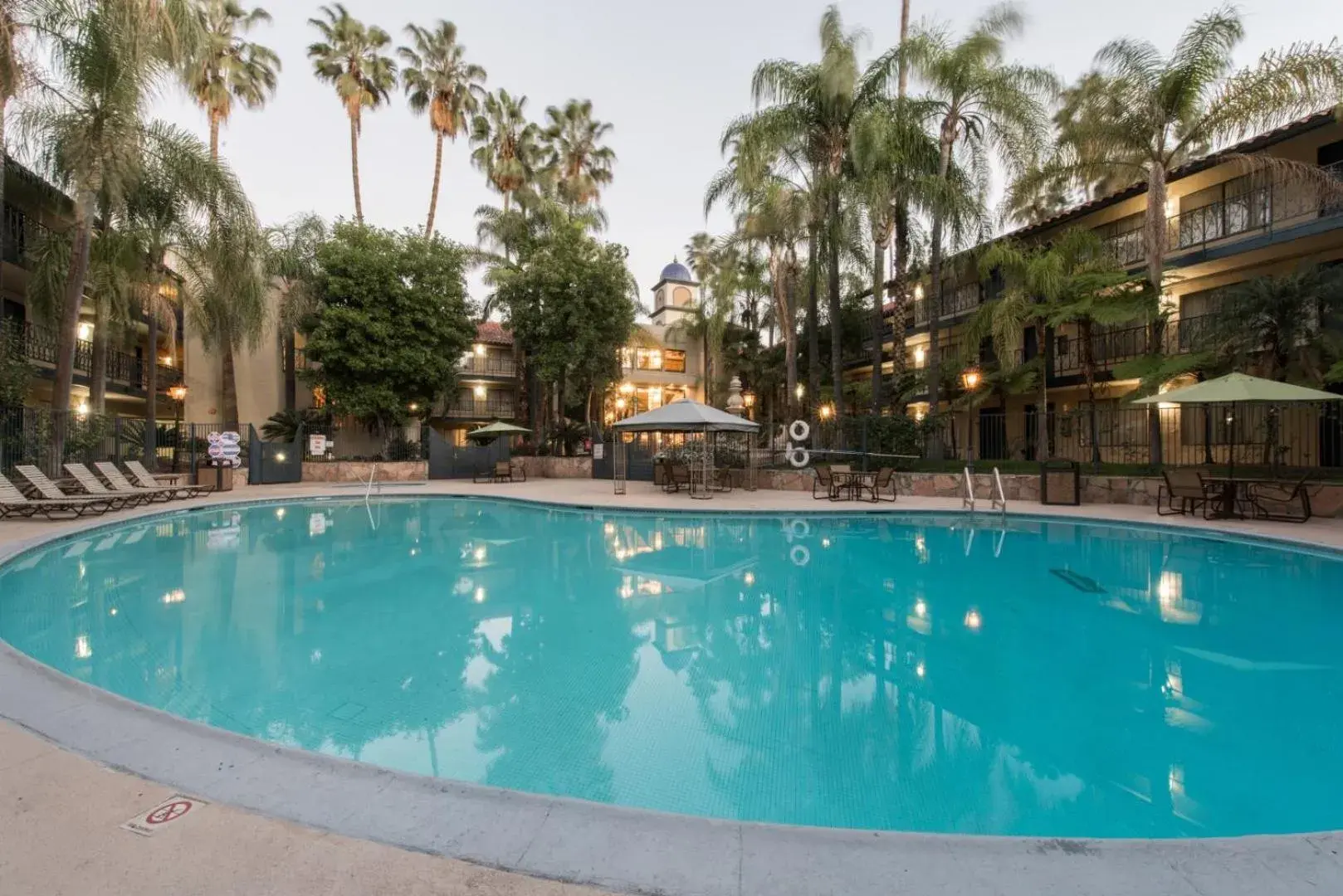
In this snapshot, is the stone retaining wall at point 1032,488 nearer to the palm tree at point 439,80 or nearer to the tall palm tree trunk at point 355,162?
the palm tree at point 439,80

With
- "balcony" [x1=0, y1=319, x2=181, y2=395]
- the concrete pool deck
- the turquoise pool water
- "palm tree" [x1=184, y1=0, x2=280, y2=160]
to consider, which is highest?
"palm tree" [x1=184, y1=0, x2=280, y2=160]

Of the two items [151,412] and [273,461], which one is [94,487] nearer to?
[273,461]

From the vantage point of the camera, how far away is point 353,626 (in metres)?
5.92

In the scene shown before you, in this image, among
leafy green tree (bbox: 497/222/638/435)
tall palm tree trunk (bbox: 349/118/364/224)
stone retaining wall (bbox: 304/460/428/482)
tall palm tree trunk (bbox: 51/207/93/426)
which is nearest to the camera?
tall palm tree trunk (bbox: 51/207/93/426)

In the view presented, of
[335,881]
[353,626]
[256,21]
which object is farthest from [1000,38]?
[256,21]

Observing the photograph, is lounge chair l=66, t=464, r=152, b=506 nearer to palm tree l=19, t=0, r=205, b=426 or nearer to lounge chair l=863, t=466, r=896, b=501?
palm tree l=19, t=0, r=205, b=426

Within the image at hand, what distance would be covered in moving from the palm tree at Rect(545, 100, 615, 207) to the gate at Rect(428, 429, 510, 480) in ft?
42.1

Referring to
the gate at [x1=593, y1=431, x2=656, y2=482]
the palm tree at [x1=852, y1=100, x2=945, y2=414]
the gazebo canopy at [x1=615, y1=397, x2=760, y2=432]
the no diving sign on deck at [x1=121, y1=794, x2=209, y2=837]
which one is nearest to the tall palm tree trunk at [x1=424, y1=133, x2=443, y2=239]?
the gate at [x1=593, y1=431, x2=656, y2=482]

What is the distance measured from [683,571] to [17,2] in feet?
52.1

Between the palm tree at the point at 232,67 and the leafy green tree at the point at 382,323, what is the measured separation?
619 centimetres

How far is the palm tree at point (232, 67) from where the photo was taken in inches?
898

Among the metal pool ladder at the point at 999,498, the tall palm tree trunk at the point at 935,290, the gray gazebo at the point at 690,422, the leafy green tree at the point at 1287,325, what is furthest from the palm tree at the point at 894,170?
the leafy green tree at the point at 1287,325

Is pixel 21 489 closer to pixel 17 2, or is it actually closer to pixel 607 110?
pixel 17 2

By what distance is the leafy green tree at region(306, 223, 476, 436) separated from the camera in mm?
22641
